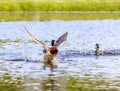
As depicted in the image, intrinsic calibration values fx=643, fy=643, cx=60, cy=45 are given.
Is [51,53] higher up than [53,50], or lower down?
lower down

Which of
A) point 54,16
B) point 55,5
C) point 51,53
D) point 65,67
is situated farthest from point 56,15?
point 65,67

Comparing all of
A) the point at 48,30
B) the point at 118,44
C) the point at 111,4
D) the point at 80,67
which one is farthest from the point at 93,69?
the point at 111,4

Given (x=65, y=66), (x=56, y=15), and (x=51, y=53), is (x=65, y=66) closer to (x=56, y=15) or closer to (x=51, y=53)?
(x=51, y=53)

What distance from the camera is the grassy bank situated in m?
85.4

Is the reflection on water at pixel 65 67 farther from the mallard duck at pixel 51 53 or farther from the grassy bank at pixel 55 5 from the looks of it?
the grassy bank at pixel 55 5

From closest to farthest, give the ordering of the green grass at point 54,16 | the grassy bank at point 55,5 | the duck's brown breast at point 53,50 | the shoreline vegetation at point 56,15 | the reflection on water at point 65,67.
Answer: the reflection on water at point 65,67, the duck's brown breast at point 53,50, the green grass at point 54,16, the shoreline vegetation at point 56,15, the grassy bank at point 55,5

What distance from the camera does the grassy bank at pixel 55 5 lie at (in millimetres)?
85394

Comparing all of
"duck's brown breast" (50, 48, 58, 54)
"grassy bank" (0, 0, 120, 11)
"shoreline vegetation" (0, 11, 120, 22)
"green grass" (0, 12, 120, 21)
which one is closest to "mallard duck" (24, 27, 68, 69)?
"duck's brown breast" (50, 48, 58, 54)

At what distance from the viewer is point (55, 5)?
87.6 meters

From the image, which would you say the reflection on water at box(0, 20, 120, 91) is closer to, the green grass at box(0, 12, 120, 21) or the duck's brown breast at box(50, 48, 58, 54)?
the duck's brown breast at box(50, 48, 58, 54)

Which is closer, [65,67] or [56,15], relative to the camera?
[65,67]

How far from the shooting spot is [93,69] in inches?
1125

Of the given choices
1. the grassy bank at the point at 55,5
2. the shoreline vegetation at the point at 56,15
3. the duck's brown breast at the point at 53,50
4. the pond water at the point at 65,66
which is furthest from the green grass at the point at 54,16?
the duck's brown breast at the point at 53,50

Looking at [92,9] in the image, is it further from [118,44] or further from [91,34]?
[118,44]
